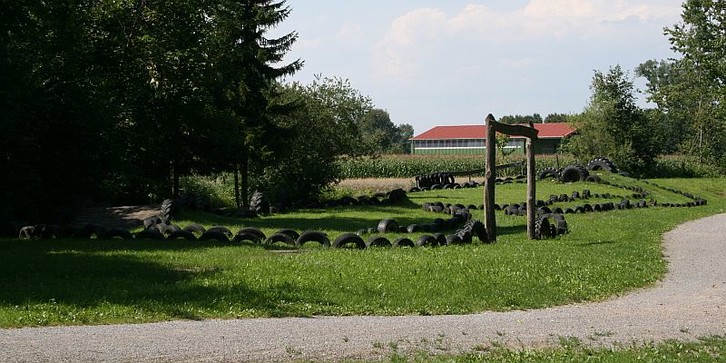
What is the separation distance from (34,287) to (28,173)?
12090 mm

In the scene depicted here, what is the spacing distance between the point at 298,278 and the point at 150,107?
822 inches

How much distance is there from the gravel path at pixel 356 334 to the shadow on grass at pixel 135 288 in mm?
999

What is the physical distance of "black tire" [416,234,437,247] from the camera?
62.8 feet

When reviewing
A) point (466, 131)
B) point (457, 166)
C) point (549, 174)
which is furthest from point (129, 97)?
point (466, 131)

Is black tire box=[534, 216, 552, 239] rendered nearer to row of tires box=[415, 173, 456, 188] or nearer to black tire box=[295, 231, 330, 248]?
black tire box=[295, 231, 330, 248]

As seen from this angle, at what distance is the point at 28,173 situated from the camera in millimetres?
23734

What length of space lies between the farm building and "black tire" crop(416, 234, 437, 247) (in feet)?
270

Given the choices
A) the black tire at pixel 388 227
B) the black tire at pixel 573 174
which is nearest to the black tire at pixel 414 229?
the black tire at pixel 388 227

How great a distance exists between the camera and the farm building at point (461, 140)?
100 metres

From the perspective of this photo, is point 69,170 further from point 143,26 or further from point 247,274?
point 247,274

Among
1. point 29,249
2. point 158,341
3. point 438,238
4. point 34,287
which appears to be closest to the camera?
point 158,341

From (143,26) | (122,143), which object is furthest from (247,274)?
(143,26)

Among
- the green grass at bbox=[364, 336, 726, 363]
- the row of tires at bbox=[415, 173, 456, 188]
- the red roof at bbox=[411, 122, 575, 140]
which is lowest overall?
the green grass at bbox=[364, 336, 726, 363]

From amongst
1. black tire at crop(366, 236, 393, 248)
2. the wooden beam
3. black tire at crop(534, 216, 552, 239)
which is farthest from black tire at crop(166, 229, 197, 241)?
black tire at crop(534, 216, 552, 239)
